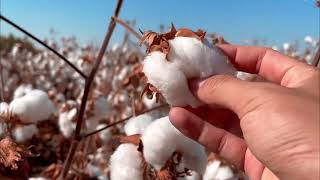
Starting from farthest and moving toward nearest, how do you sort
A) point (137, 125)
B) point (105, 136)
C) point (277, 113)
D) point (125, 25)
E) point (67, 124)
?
1. point (105, 136)
2. point (67, 124)
3. point (137, 125)
4. point (125, 25)
5. point (277, 113)

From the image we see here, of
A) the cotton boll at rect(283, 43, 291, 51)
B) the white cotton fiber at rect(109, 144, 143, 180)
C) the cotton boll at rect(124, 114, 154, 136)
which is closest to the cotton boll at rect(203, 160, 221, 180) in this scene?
the cotton boll at rect(124, 114, 154, 136)

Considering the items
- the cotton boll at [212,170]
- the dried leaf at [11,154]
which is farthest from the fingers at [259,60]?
the cotton boll at [212,170]

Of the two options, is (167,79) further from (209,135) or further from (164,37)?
(209,135)

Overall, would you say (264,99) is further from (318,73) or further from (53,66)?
(53,66)

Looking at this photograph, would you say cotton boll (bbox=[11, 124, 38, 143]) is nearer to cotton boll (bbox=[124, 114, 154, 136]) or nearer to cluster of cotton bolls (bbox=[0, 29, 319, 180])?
cluster of cotton bolls (bbox=[0, 29, 319, 180])

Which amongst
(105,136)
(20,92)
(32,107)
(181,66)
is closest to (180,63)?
(181,66)

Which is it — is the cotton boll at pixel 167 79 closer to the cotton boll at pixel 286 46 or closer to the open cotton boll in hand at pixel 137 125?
the open cotton boll in hand at pixel 137 125

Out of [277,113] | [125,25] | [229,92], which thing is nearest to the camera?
[277,113]
